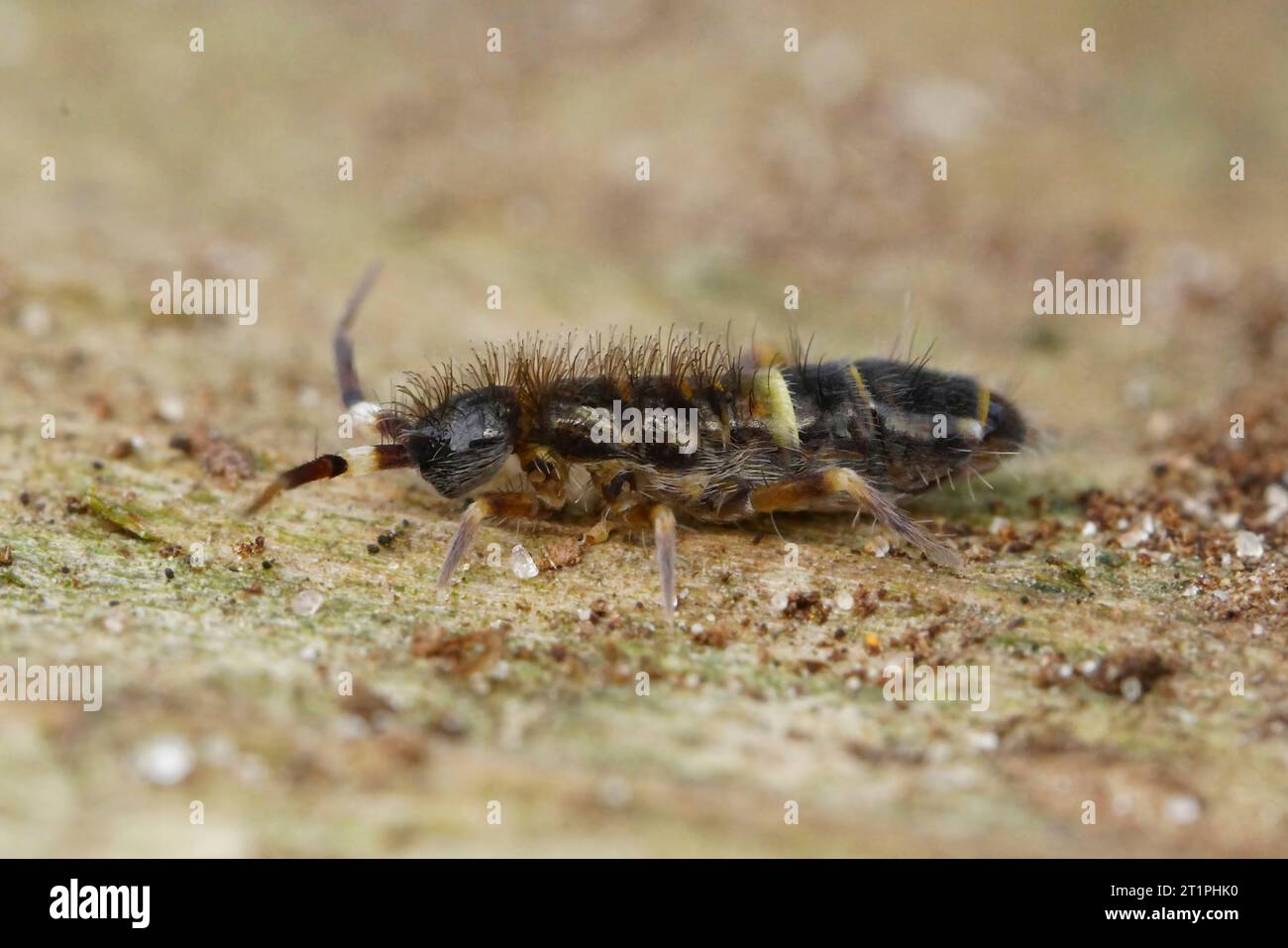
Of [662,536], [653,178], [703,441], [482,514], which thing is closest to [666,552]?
A: [662,536]

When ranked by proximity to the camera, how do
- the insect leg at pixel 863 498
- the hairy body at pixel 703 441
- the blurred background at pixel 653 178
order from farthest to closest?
1. the blurred background at pixel 653 178
2. the hairy body at pixel 703 441
3. the insect leg at pixel 863 498

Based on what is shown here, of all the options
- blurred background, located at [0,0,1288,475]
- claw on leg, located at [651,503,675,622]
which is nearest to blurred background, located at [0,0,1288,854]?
blurred background, located at [0,0,1288,475]

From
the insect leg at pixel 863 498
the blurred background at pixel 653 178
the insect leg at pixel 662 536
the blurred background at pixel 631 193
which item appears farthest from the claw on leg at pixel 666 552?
the blurred background at pixel 653 178

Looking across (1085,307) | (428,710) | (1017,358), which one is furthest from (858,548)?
(1085,307)

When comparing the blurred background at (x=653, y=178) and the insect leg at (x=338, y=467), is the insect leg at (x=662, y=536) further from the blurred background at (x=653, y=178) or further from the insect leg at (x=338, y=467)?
the blurred background at (x=653, y=178)

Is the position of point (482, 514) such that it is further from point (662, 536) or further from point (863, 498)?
point (863, 498)
